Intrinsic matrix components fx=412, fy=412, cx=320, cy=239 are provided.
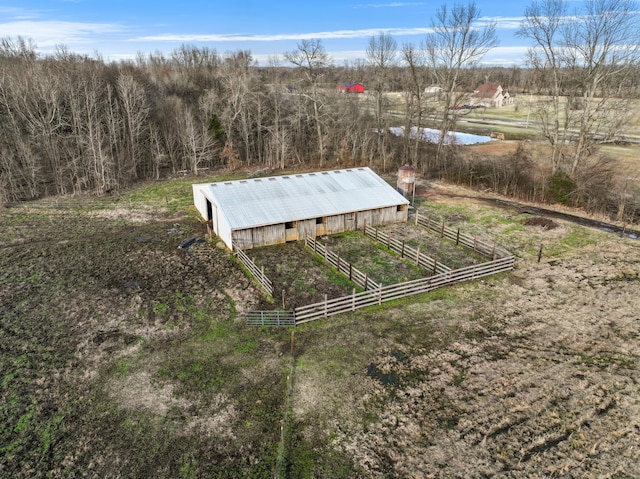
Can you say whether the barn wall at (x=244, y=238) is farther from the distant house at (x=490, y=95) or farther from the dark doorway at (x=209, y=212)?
the distant house at (x=490, y=95)

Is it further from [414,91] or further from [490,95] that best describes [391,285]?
[490,95]

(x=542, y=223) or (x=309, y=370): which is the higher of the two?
(x=542, y=223)

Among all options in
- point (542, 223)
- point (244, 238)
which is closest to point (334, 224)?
point (244, 238)

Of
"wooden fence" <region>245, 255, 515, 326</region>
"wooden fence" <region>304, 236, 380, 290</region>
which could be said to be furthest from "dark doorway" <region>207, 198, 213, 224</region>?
"wooden fence" <region>245, 255, 515, 326</region>

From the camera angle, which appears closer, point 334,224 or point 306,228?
point 306,228

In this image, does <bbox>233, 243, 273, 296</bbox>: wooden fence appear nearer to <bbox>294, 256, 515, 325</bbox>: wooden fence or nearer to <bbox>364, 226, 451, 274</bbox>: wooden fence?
<bbox>294, 256, 515, 325</bbox>: wooden fence
